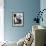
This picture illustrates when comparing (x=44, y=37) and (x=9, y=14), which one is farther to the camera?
(x=9, y=14)

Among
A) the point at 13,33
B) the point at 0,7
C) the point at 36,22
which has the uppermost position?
the point at 0,7

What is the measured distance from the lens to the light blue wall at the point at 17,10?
18.6 feet

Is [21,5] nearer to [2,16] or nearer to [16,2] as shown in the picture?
Answer: [16,2]

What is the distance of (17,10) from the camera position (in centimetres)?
570

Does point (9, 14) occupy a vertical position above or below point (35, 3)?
below

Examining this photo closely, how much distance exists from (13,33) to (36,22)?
1.07 meters

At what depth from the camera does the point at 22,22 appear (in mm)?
5730

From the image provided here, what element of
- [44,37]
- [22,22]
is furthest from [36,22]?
[44,37]

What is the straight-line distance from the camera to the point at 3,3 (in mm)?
5668

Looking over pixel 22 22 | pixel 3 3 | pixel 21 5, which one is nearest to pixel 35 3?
pixel 21 5

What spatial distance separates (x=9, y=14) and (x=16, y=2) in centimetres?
58

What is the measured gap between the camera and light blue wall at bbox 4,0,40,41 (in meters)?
5.68

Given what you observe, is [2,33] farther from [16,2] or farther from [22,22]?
[16,2]

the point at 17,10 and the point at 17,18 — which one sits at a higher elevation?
the point at 17,10
